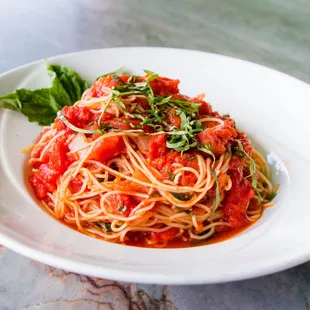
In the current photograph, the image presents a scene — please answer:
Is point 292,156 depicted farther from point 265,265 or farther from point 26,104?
point 26,104

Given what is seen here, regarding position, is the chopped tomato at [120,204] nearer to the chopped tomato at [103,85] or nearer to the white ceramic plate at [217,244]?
the white ceramic plate at [217,244]

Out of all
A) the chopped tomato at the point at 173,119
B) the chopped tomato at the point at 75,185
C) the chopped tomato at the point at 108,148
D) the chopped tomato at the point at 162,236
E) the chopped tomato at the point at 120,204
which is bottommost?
the chopped tomato at the point at 162,236

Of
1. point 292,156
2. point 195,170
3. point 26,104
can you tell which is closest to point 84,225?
point 195,170

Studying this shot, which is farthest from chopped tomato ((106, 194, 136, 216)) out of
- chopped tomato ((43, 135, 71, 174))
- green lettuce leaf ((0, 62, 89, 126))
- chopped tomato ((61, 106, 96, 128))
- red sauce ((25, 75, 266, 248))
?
green lettuce leaf ((0, 62, 89, 126))

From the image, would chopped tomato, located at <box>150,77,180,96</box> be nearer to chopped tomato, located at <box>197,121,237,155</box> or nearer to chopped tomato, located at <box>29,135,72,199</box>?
chopped tomato, located at <box>197,121,237,155</box>

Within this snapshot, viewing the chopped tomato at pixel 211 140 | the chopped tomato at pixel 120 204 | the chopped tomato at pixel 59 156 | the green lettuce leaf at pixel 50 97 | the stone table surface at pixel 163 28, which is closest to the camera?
the chopped tomato at pixel 120 204

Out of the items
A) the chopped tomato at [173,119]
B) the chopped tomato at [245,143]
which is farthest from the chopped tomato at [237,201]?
the chopped tomato at [173,119]

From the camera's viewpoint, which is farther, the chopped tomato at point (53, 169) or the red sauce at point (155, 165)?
the chopped tomato at point (53, 169)
